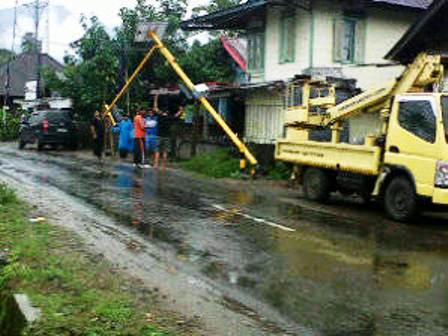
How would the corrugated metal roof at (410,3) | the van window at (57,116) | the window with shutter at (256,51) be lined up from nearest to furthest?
the corrugated metal roof at (410,3), the window with shutter at (256,51), the van window at (57,116)

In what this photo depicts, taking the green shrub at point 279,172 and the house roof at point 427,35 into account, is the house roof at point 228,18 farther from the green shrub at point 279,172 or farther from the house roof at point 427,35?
the green shrub at point 279,172

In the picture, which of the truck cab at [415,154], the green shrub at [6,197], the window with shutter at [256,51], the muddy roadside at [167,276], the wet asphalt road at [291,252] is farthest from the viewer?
the window with shutter at [256,51]

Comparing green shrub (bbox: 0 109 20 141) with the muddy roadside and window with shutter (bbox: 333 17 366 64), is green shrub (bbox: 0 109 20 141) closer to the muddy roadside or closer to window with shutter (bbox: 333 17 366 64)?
window with shutter (bbox: 333 17 366 64)

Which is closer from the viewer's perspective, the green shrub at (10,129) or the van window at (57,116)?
the van window at (57,116)

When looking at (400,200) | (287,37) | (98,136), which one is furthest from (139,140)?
(400,200)

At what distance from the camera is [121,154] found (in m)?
27.0

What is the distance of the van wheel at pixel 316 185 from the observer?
1498 cm

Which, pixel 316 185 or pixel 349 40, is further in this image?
pixel 349 40

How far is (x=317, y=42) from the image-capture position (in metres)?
22.9

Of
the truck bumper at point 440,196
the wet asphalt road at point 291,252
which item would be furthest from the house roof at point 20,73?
the truck bumper at point 440,196

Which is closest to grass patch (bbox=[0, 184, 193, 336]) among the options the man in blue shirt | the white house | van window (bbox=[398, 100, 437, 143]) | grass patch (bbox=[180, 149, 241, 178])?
van window (bbox=[398, 100, 437, 143])

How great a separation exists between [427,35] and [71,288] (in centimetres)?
1479

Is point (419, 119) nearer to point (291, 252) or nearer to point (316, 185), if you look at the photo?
point (316, 185)

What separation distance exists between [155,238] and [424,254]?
3.78 m
